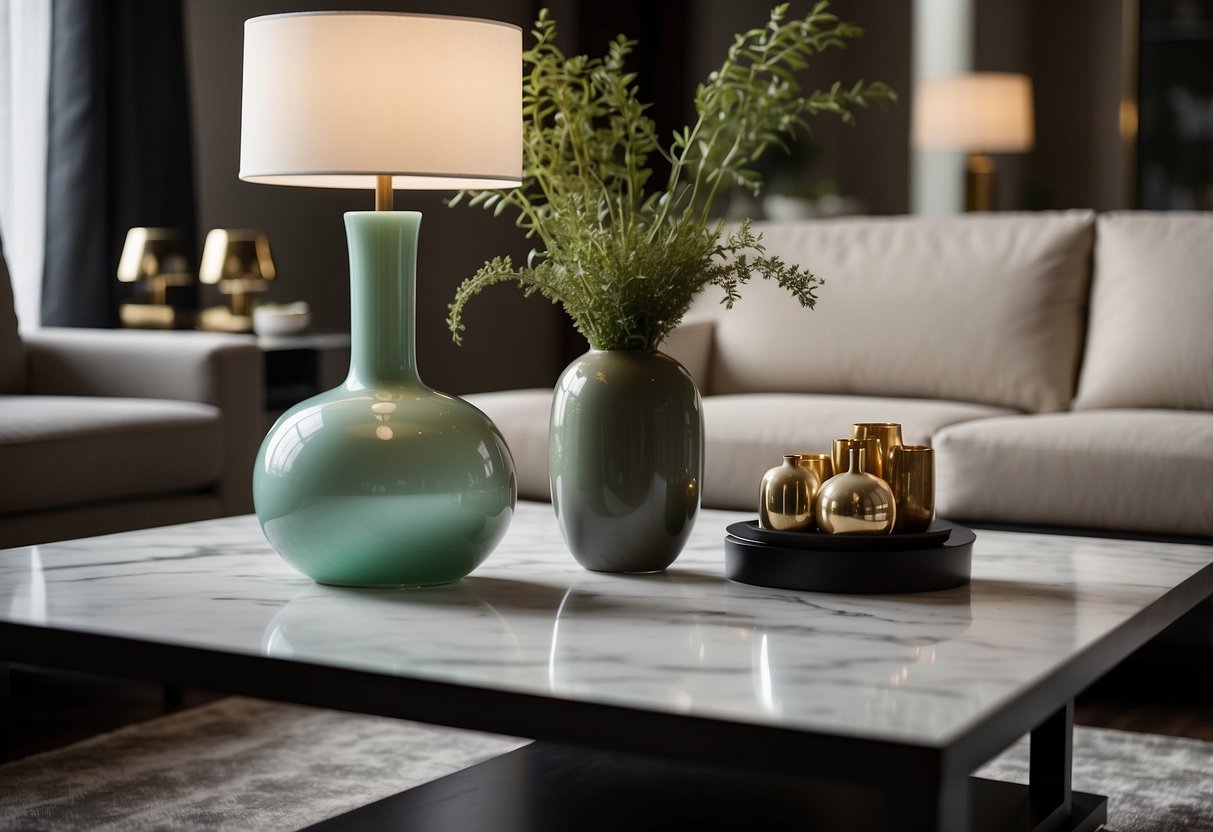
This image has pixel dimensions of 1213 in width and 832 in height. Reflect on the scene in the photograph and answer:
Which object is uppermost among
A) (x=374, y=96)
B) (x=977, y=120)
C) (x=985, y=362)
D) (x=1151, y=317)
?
(x=977, y=120)

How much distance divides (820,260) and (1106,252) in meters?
0.64

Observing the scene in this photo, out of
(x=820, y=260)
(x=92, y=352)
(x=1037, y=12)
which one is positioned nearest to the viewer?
(x=92, y=352)

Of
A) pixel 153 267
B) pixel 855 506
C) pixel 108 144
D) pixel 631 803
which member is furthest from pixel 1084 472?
pixel 108 144

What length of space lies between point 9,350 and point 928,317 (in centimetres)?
200

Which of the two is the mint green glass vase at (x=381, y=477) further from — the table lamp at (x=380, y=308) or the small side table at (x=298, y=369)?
the small side table at (x=298, y=369)

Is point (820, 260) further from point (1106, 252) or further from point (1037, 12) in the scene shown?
point (1037, 12)

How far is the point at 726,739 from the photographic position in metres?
1.03

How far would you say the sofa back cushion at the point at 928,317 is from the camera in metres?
3.28

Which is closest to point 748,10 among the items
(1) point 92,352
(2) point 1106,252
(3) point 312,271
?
(3) point 312,271

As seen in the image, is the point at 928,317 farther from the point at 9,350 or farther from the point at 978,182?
the point at 9,350

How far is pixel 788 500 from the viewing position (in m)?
1.57

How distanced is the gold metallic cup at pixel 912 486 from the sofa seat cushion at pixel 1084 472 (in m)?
1.10

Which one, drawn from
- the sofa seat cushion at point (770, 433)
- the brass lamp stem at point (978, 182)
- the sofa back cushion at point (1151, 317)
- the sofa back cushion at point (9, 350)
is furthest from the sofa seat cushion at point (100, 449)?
the brass lamp stem at point (978, 182)

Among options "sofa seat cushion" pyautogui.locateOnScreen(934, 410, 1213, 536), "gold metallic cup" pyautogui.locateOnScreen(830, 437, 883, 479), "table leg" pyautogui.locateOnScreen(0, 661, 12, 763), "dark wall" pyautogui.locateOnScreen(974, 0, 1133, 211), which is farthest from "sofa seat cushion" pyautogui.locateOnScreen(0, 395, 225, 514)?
"dark wall" pyautogui.locateOnScreen(974, 0, 1133, 211)
